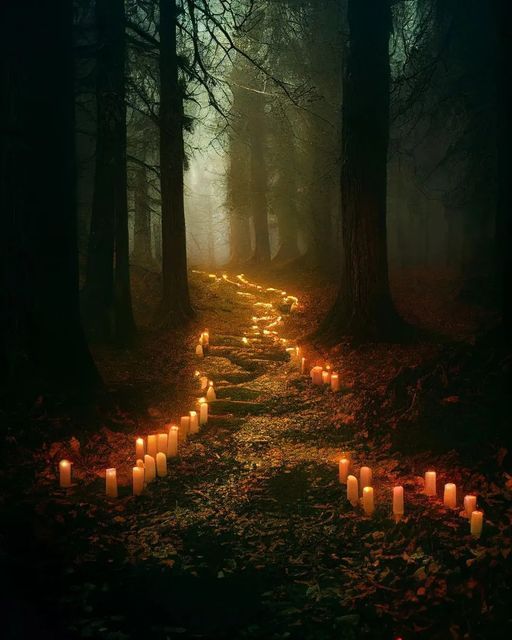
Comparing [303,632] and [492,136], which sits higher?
[492,136]

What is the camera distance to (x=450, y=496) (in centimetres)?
473

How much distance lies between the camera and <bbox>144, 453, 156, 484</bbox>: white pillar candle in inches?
219

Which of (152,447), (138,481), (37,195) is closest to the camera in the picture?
(138,481)

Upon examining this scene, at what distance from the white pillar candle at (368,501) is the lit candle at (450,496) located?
58 cm

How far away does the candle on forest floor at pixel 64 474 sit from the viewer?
5.38 meters

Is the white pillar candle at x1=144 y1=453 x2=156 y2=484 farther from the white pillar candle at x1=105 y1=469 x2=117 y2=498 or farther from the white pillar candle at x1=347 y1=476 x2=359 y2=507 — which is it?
the white pillar candle at x1=347 y1=476 x2=359 y2=507

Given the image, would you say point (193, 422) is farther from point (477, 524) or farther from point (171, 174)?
point (171, 174)

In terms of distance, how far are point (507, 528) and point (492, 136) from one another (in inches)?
556

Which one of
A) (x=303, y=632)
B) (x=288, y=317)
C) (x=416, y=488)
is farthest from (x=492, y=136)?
(x=303, y=632)

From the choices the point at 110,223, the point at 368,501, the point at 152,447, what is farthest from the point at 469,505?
the point at 110,223

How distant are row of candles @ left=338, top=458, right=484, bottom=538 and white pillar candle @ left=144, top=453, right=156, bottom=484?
1740mm

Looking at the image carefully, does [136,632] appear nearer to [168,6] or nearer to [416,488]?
[416,488]

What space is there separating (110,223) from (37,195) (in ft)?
18.5

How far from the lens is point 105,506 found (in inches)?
199
